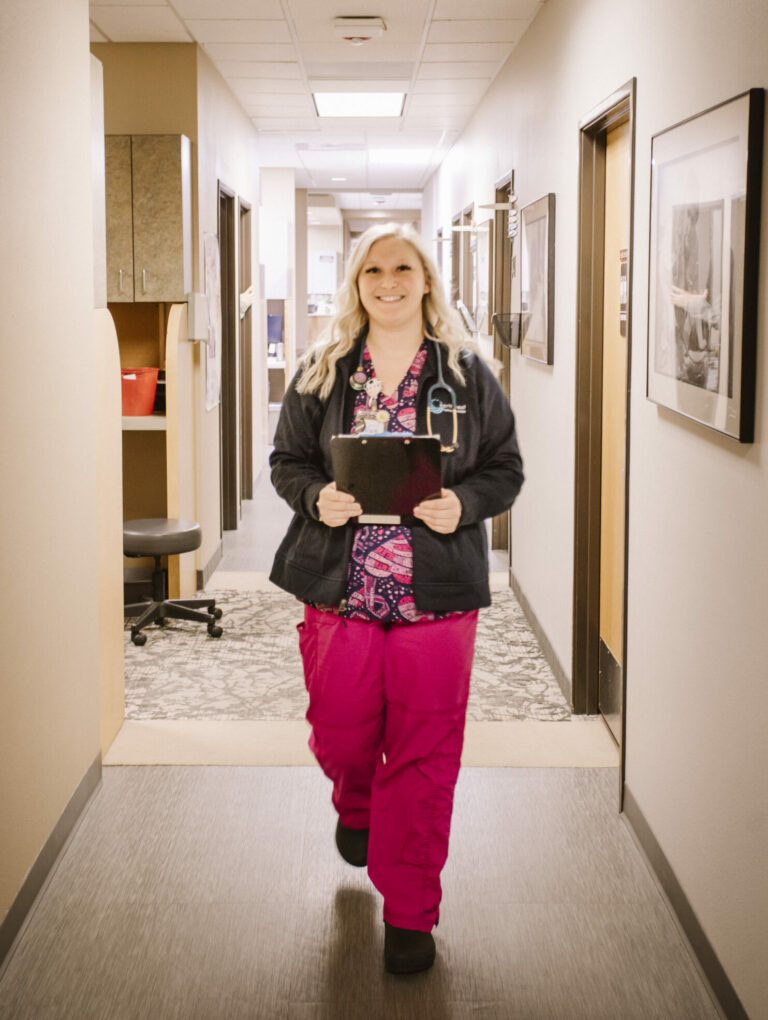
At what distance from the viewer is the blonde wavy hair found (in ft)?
7.80

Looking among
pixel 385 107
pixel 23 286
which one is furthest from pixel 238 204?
pixel 23 286

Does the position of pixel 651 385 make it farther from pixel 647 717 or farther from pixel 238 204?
pixel 238 204

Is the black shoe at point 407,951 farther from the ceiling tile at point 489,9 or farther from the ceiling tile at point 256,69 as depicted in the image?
the ceiling tile at point 256,69

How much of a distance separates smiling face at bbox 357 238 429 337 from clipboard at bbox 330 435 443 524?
33cm

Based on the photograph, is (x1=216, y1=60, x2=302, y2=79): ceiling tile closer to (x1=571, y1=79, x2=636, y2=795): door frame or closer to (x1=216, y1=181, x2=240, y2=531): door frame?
(x1=216, y1=181, x2=240, y2=531): door frame

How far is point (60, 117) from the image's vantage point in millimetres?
2848

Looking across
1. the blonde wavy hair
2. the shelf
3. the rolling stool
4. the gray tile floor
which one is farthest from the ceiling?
the gray tile floor

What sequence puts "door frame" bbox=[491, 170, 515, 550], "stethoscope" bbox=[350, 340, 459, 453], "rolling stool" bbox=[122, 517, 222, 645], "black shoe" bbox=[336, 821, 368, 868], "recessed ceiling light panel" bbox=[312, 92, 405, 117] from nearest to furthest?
1. "stethoscope" bbox=[350, 340, 459, 453]
2. "black shoe" bbox=[336, 821, 368, 868]
3. "rolling stool" bbox=[122, 517, 222, 645]
4. "door frame" bbox=[491, 170, 515, 550]
5. "recessed ceiling light panel" bbox=[312, 92, 405, 117]

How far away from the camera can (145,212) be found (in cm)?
498

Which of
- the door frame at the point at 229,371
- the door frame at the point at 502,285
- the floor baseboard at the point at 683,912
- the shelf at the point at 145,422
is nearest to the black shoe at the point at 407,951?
the floor baseboard at the point at 683,912

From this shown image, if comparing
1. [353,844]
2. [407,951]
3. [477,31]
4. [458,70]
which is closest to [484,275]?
[458,70]

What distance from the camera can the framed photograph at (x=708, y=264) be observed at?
1.96 m

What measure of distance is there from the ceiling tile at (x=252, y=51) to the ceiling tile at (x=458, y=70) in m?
0.80

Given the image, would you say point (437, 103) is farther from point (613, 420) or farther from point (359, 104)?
point (613, 420)
